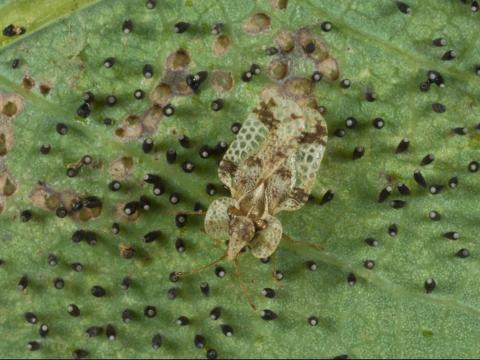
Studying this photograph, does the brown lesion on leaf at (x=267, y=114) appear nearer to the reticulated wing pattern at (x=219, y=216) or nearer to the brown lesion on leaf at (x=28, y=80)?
the reticulated wing pattern at (x=219, y=216)

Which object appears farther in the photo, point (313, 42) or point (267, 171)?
point (313, 42)

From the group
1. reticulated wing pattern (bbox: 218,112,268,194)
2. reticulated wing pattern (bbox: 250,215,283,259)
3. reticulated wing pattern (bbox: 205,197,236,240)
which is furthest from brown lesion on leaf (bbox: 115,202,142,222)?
reticulated wing pattern (bbox: 250,215,283,259)

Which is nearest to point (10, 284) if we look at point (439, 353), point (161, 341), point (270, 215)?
point (161, 341)

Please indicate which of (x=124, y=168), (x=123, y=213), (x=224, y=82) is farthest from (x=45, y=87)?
(x=224, y=82)

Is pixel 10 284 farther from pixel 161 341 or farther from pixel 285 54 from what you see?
pixel 285 54

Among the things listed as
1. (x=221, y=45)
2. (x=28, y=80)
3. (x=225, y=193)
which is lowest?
(x=225, y=193)

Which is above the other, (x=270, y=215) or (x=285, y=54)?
(x=285, y=54)

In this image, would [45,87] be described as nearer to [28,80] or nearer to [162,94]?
[28,80]
